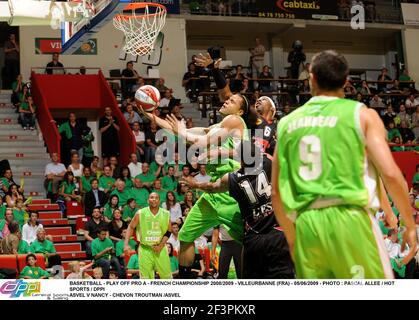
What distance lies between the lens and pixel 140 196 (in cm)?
1568

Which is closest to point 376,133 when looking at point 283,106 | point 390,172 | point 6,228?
point 390,172

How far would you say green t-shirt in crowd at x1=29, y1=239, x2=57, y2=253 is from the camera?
1295 centimetres

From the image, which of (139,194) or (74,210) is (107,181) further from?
(74,210)

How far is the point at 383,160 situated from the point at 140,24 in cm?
819

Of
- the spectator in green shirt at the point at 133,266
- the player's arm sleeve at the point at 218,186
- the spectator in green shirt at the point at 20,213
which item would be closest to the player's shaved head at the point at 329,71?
the player's arm sleeve at the point at 218,186

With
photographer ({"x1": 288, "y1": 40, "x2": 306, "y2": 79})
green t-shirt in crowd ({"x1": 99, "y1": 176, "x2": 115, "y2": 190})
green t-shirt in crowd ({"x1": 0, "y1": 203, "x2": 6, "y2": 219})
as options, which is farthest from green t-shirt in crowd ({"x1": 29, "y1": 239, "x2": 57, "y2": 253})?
photographer ({"x1": 288, "y1": 40, "x2": 306, "y2": 79})

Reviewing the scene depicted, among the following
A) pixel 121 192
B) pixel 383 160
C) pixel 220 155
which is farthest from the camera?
pixel 121 192

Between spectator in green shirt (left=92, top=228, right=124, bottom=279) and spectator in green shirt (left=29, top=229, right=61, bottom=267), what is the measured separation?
0.71 meters

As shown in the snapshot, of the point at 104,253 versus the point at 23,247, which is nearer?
the point at 23,247

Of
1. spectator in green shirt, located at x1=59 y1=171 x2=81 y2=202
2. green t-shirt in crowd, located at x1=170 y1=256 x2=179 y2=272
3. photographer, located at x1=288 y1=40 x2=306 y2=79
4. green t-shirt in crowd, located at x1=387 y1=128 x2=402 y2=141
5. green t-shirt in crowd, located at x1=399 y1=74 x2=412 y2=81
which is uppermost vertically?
photographer, located at x1=288 y1=40 x2=306 y2=79

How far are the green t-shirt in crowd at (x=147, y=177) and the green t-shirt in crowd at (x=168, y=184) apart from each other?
252 mm

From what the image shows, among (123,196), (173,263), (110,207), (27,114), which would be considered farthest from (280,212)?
(27,114)

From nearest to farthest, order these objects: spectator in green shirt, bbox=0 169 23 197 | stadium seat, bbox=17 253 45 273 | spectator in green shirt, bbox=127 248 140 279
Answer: stadium seat, bbox=17 253 45 273
spectator in green shirt, bbox=127 248 140 279
spectator in green shirt, bbox=0 169 23 197

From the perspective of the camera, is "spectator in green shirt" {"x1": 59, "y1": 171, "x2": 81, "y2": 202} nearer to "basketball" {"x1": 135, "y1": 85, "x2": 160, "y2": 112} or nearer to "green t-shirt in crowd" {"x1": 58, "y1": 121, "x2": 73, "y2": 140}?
"green t-shirt in crowd" {"x1": 58, "y1": 121, "x2": 73, "y2": 140}
